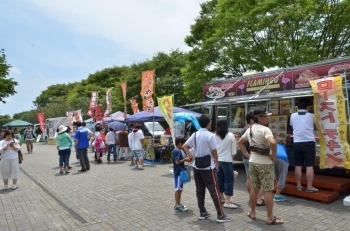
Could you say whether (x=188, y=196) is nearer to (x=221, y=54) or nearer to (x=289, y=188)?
(x=289, y=188)

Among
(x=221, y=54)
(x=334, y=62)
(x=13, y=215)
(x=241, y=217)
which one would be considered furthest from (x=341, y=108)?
(x=221, y=54)

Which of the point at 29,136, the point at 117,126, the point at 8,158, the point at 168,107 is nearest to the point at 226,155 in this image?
the point at 168,107

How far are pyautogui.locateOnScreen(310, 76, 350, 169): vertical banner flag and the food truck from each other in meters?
0.28

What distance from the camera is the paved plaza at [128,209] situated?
4.50 m

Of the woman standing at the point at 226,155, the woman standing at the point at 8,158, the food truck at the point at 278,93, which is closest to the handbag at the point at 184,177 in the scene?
the woman standing at the point at 226,155

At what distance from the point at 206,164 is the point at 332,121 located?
2.68m

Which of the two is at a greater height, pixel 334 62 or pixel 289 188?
pixel 334 62

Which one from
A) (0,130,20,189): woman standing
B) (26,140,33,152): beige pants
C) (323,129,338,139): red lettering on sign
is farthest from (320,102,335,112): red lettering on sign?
(26,140,33,152): beige pants

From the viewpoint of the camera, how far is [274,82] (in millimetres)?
7832

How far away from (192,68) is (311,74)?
12.3 meters

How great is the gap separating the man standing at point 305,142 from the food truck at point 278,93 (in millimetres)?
728

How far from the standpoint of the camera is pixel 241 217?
15.6 ft

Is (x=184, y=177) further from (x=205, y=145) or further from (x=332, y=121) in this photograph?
(x=332, y=121)

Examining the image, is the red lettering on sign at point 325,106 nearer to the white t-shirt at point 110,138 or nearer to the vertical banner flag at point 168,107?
the vertical banner flag at point 168,107
